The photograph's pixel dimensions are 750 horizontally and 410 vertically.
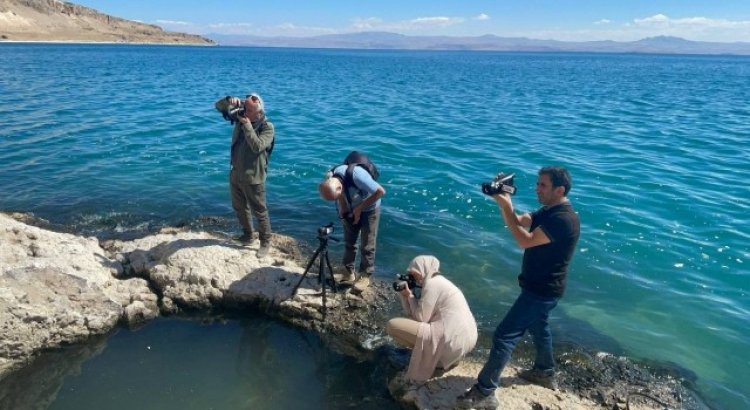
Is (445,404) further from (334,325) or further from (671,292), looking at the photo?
(671,292)

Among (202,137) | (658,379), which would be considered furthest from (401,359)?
(202,137)

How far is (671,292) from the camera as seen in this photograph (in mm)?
8734

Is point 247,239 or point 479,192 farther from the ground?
point 247,239

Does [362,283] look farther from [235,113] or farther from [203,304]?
[235,113]

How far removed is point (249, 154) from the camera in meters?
7.46

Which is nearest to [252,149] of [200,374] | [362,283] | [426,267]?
[362,283]

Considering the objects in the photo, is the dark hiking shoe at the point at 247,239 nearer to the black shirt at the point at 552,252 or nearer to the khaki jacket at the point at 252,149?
the khaki jacket at the point at 252,149

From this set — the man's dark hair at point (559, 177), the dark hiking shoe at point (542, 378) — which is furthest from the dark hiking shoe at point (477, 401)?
the man's dark hair at point (559, 177)

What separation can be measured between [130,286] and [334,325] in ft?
10.0

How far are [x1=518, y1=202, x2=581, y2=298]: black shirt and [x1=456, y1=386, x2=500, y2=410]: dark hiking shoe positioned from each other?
128cm

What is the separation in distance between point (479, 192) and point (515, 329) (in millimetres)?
8578

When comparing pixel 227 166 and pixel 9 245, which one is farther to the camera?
pixel 227 166

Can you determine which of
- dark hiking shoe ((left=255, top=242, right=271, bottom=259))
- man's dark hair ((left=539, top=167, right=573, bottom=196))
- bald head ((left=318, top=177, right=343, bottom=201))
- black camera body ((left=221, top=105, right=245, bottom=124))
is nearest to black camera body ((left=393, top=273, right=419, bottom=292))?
bald head ((left=318, top=177, right=343, bottom=201))

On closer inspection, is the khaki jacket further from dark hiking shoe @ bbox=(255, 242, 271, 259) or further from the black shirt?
the black shirt
